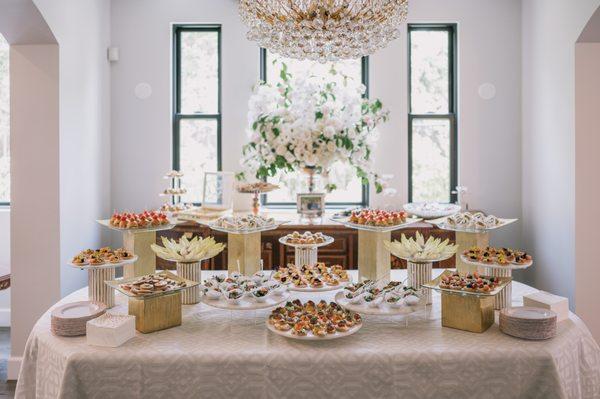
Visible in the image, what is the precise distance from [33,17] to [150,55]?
1662 mm

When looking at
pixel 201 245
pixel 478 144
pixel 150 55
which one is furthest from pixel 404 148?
pixel 201 245

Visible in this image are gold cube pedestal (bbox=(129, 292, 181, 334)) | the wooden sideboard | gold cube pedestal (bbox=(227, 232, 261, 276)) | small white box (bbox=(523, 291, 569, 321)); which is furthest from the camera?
the wooden sideboard

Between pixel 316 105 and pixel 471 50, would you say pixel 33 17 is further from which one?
pixel 471 50

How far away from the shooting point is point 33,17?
350cm

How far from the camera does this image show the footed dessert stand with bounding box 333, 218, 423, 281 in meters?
2.84

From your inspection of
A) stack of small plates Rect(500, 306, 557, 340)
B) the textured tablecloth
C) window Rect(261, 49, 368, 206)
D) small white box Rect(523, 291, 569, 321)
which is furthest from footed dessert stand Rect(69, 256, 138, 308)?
window Rect(261, 49, 368, 206)

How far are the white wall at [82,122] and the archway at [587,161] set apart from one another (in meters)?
3.75

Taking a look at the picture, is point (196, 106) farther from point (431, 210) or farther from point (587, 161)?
point (587, 161)

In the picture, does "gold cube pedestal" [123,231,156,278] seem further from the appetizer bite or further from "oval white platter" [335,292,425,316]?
"oval white platter" [335,292,425,316]

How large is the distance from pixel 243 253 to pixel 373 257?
714 millimetres

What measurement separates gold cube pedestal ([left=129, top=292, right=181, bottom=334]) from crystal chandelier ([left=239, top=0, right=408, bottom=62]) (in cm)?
145

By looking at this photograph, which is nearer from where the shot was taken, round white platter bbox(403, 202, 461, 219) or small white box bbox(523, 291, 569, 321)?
small white box bbox(523, 291, 569, 321)

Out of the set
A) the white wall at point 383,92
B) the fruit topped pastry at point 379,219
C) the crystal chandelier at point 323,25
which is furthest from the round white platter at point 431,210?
the crystal chandelier at point 323,25

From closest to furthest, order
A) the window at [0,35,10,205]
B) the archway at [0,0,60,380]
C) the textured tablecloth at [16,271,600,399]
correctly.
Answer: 1. the textured tablecloth at [16,271,600,399]
2. the archway at [0,0,60,380]
3. the window at [0,35,10,205]
